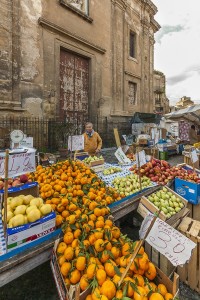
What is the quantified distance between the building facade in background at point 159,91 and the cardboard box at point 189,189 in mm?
26938

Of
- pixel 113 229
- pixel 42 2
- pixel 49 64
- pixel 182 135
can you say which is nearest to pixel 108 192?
pixel 113 229

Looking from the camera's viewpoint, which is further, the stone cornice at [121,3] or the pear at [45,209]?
the stone cornice at [121,3]

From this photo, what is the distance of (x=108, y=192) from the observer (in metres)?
3.09

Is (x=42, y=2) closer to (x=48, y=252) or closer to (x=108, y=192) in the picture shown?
(x=108, y=192)

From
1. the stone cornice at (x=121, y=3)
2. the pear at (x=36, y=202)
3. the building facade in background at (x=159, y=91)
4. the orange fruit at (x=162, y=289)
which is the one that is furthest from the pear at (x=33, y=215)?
the building facade in background at (x=159, y=91)

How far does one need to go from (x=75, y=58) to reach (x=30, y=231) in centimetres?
1030

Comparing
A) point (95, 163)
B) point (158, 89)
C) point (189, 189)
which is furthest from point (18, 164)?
point (158, 89)

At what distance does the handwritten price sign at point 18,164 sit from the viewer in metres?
1.98

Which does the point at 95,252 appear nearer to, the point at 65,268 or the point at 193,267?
the point at 65,268

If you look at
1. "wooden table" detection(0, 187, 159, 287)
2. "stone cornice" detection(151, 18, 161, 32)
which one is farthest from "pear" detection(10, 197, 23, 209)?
"stone cornice" detection(151, 18, 161, 32)

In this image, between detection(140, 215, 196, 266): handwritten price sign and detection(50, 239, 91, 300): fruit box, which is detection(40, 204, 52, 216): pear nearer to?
detection(50, 239, 91, 300): fruit box

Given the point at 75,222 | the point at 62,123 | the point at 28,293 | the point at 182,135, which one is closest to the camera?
the point at 75,222

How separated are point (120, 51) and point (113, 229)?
13.2 meters

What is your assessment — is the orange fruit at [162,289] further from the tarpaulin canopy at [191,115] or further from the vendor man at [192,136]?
the tarpaulin canopy at [191,115]
